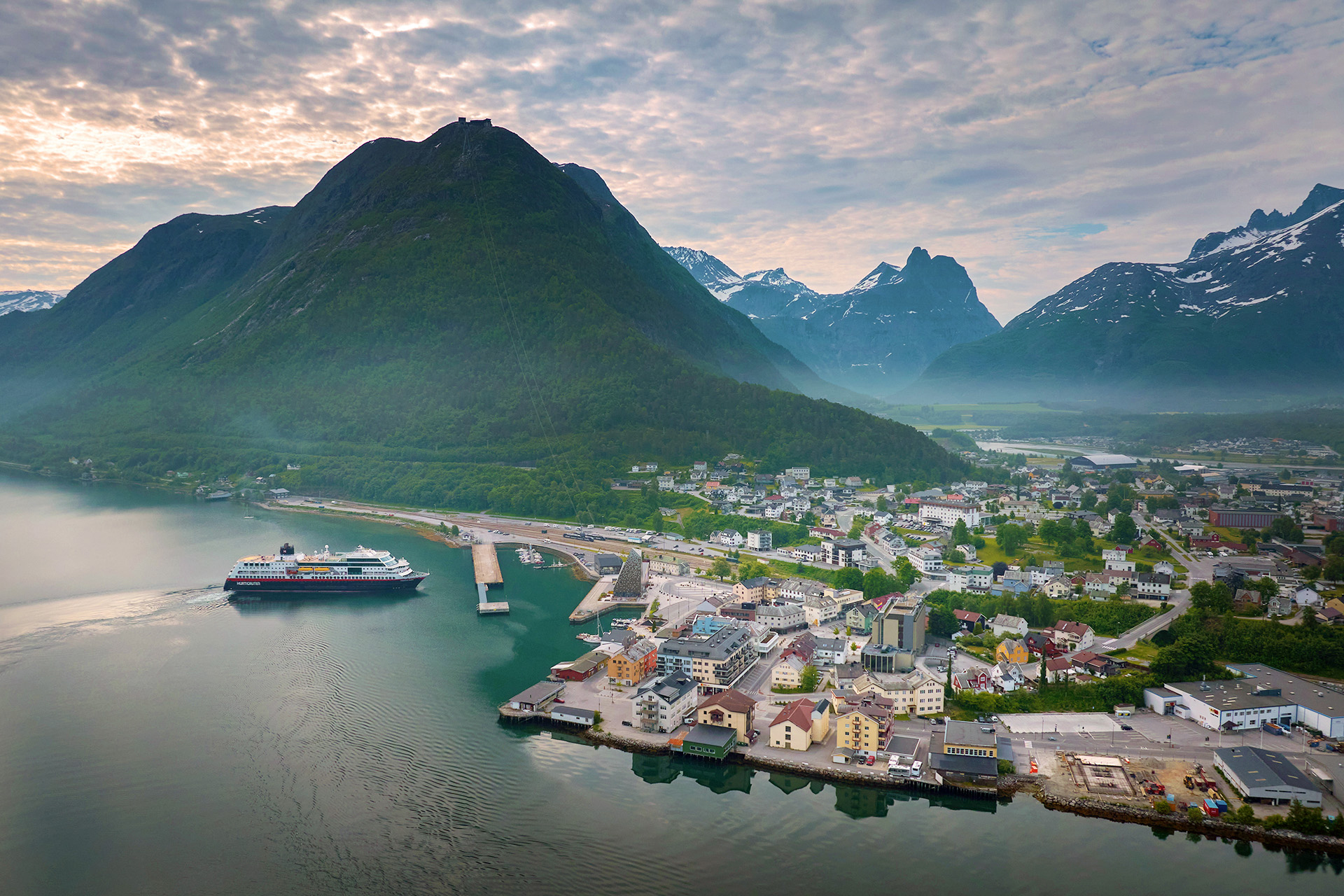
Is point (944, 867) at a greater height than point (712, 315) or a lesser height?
lesser

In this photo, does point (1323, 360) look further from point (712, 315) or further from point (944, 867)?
point (944, 867)

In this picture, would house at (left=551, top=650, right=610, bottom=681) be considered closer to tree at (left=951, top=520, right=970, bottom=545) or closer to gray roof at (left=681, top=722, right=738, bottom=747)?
gray roof at (left=681, top=722, right=738, bottom=747)

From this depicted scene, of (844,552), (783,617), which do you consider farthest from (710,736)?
(844,552)

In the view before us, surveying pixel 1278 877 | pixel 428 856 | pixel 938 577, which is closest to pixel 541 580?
pixel 938 577

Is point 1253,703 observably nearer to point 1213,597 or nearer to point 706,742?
point 1213,597

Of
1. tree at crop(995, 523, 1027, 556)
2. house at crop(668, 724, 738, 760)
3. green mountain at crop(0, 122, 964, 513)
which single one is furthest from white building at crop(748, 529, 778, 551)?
house at crop(668, 724, 738, 760)

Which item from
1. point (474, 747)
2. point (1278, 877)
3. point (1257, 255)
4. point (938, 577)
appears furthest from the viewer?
point (1257, 255)
